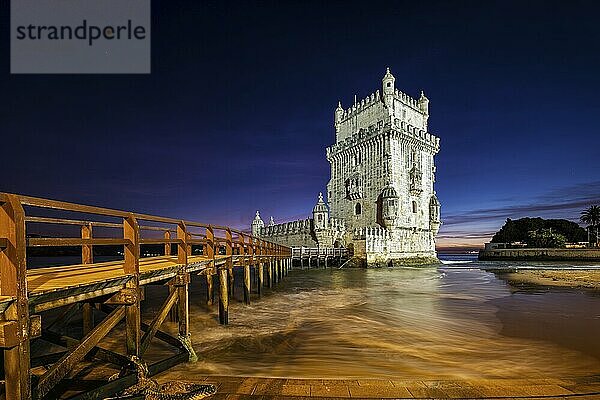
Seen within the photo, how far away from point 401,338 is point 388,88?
43.2 m

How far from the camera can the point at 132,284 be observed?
5.67m

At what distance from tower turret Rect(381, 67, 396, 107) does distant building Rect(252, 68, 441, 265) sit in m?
0.12

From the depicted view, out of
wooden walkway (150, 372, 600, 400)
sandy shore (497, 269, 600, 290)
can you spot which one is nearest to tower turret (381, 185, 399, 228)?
sandy shore (497, 269, 600, 290)

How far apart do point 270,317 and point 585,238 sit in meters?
108

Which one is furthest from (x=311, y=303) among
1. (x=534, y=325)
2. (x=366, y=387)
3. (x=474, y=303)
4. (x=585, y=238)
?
(x=585, y=238)

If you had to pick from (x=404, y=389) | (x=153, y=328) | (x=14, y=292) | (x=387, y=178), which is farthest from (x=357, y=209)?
(x=14, y=292)

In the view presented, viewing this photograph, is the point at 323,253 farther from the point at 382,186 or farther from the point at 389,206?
the point at 382,186

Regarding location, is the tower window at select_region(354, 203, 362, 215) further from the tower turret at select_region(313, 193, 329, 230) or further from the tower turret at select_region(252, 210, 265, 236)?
the tower turret at select_region(252, 210, 265, 236)

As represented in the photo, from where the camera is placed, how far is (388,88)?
4859 cm

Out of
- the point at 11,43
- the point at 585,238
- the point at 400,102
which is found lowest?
the point at 585,238

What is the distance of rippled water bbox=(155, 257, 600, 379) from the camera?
7734mm

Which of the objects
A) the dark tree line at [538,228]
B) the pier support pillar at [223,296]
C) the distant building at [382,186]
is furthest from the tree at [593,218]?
the pier support pillar at [223,296]

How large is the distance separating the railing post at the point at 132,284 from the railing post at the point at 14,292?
6.91 feet

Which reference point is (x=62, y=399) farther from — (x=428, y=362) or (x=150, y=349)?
(x=428, y=362)
